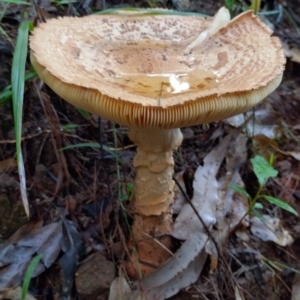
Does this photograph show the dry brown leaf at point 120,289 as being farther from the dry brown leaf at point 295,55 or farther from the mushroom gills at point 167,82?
the dry brown leaf at point 295,55

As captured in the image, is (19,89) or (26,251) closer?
(19,89)

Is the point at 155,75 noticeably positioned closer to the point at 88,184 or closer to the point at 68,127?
the point at 68,127

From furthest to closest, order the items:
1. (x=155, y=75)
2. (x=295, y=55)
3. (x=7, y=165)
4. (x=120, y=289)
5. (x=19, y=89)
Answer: (x=295, y=55)
(x=7, y=165)
(x=120, y=289)
(x=155, y=75)
(x=19, y=89)

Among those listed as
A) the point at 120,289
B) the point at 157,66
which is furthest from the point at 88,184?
the point at 157,66

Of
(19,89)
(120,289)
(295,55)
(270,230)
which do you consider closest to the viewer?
(19,89)

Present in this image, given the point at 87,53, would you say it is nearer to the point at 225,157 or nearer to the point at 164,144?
the point at 164,144

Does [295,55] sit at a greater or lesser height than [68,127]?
lesser

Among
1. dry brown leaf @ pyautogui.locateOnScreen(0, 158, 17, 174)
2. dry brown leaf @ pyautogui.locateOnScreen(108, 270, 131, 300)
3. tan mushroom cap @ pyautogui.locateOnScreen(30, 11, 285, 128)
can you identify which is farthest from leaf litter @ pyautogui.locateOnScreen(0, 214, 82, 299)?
tan mushroom cap @ pyautogui.locateOnScreen(30, 11, 285, 128)
